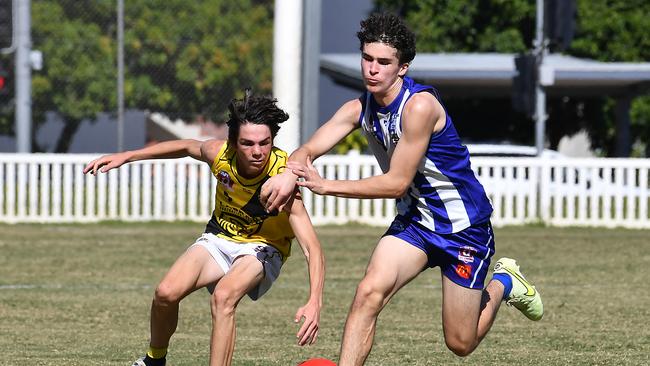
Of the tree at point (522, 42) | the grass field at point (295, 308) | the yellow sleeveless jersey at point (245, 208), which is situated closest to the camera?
the yellow sleeveless jersey at point (245, 208)

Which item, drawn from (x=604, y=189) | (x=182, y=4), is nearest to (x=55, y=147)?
(x=182, y=4)

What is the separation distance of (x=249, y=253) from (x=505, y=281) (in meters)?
1.64

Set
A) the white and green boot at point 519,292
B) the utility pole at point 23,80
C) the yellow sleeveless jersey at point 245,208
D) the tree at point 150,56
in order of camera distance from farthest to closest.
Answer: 1. the tree at point 150,56
2. the utility pole at point 23,80
3. the white and green boot at point 519,292
4. the yellow sleeveless jersey at point 245,208

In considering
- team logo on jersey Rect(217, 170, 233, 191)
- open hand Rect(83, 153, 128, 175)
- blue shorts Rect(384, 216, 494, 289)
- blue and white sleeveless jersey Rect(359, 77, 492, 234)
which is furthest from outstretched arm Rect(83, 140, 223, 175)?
blue shorts Rect(384, 216, 494, 289)

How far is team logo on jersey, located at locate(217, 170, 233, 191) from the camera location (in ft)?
25.2

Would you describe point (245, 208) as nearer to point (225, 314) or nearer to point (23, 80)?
point (225, 314)

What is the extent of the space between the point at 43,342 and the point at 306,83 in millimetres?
13221

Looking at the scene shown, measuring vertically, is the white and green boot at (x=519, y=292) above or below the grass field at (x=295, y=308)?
above

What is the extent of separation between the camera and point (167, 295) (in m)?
7.52

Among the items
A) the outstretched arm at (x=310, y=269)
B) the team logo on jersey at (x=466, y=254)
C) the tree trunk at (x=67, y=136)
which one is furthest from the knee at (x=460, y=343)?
the tree trunk at (x=67, y=136)

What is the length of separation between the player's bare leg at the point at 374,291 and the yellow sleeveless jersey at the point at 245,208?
2.75 feet

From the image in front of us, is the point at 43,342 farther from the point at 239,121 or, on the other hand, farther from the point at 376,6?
the point at 376,6

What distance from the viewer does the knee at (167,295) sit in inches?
296

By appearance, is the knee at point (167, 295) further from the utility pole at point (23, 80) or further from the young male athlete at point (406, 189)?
the utility pole at point (23, 80)
